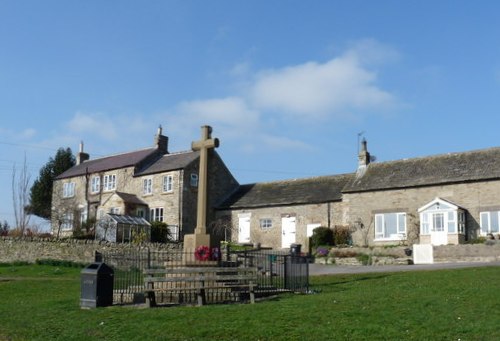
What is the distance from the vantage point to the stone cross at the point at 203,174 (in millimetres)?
18953

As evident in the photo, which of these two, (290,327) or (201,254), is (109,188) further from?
(290,327)

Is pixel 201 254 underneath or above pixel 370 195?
underneath

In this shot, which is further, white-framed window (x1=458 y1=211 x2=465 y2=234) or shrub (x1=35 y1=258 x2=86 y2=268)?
white-framed window (x1=458 y1=211 x2=465 y2=234)

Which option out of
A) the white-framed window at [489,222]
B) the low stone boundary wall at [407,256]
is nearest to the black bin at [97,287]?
the low stone boundary wall at [407,256]

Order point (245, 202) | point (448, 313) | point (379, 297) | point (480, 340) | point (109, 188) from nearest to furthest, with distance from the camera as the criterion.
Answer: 1. point (480, 340)
2. point (448, 313)
3. point (379, 297)
4. point (245, 202)
5. point (109, 188)

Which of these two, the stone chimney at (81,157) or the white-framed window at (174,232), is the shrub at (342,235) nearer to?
the white-framed window at (174,232)

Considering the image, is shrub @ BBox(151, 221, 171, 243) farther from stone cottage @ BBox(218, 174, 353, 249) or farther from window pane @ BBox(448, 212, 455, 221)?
window pane @ BBox(448, 212, 455, 221)

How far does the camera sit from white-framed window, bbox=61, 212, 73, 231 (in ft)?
169

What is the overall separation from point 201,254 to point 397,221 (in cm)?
2231

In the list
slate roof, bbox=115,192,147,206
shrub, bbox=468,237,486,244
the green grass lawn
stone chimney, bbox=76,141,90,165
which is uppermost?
stone chimney, bbox=76,141,90,165

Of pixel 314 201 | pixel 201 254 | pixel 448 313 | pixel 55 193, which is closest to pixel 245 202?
pixel 314 201

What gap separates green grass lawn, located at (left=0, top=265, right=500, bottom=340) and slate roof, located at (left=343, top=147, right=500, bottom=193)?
1949cm

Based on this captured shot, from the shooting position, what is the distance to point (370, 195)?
38.7 m

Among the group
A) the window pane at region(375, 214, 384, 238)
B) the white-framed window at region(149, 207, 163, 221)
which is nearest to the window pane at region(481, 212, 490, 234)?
the window pane at region(375, 214, 384, 238)
